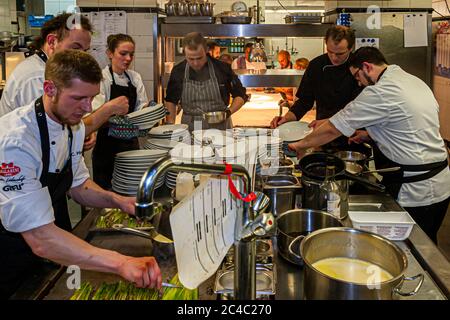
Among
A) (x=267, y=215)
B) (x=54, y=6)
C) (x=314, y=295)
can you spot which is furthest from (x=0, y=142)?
(x=54, y=6)

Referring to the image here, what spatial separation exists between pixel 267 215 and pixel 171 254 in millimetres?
603

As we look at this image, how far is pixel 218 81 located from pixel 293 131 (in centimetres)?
122

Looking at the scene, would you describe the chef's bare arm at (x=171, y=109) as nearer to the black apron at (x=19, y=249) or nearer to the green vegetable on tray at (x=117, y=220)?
the green vegetable on tray at (x=117, y=220)

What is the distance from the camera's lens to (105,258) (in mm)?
1374

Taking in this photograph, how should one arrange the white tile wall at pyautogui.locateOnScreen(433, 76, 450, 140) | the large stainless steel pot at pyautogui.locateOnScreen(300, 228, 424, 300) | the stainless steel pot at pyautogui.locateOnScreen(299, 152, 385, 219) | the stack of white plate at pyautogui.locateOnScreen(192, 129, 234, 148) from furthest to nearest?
the white tile wall at pyautogui.locateOnScreen(433, 76, 450, 140) < the stack of white plate at pyautogui.locateOnScreen(192, 129, 234, 148) < the stainless steel pot at pyautogui.locateOnScreen(299, 152, 385, 219) < the large stainless steel pot at pyautogui.locateOnScreen(300, 228, 424, 300)

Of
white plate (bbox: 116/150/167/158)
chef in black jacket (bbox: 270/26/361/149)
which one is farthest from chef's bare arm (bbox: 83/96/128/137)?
chef in black jacket (bbox: 270/26/361/149)

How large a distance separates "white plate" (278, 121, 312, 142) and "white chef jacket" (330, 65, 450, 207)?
372 mm

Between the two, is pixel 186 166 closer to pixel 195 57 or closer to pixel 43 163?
pixel 43 163

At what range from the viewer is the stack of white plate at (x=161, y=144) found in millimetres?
2459

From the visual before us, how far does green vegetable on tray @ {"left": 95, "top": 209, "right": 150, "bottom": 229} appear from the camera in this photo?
1.80m

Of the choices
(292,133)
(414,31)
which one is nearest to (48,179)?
(292,133)

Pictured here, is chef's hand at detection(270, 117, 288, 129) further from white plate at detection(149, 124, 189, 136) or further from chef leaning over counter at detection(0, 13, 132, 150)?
chef leaning over counter at detection(0, 13, 132, 150)

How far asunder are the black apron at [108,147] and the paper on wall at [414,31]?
Result: 9.15 feet

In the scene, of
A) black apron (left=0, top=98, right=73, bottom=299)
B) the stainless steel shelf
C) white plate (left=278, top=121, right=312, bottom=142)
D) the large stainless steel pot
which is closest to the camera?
the large stainless steel pot
